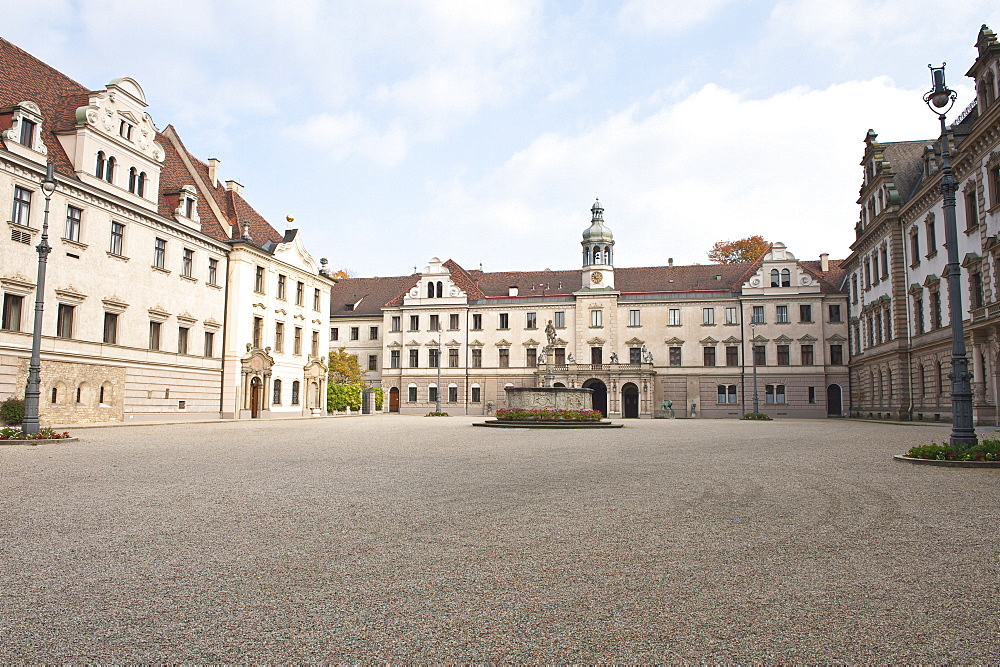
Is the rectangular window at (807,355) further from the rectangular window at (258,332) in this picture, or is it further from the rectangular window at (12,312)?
the rectangular window at (12,312)

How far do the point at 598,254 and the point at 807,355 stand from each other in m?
19.8

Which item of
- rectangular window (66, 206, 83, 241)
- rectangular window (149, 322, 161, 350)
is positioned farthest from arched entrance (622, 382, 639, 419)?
rectangular window (66, 206, 83, 241)

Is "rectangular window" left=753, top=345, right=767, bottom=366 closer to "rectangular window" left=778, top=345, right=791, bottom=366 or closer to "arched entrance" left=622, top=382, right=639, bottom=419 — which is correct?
"rectangular window" left=778, top=345, right=791, bottom=366

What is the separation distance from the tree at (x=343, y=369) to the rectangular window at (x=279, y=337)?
15.7 meters

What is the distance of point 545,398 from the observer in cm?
3441

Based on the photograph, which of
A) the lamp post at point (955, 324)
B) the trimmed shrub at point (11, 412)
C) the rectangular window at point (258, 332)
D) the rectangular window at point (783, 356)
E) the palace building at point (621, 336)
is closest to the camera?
the lamp post at point (955, 324)

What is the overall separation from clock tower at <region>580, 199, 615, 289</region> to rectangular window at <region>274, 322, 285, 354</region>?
28.4 meters

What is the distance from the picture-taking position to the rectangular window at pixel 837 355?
197ft

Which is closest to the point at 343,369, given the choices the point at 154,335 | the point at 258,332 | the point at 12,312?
the point at 258,332

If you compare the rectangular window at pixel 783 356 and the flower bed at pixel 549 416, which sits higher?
the rectangular window at pixel 783 356

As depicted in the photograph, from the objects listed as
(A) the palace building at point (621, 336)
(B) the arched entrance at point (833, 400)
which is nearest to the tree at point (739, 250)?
(A) the palace building at point (621, 336)

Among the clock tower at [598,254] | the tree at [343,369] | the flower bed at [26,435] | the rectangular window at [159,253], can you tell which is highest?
the clock tower at [598,254]

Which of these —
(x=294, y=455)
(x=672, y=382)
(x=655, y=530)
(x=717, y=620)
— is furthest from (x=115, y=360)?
(x=672, y=382)

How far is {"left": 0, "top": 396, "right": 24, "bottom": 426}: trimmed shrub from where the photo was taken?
26.4 meters
